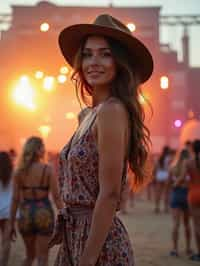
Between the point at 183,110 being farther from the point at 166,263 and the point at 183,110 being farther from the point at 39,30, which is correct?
the point at 166,263

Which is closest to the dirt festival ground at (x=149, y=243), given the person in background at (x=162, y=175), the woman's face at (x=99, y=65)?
the person in background at (x=162, y=175)

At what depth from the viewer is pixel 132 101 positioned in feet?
8.10

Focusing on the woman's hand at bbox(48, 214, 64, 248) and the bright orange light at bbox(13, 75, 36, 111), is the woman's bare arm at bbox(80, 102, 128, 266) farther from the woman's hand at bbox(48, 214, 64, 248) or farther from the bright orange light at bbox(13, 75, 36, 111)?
the bright orange light at bbox(13, 75, 36, 111)

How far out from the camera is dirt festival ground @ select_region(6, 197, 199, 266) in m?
8.07

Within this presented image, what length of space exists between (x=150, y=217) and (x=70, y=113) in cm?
2084

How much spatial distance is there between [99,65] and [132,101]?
0.63 feet

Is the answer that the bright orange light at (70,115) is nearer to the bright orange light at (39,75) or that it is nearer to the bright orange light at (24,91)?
the bright orange light at (24,91)

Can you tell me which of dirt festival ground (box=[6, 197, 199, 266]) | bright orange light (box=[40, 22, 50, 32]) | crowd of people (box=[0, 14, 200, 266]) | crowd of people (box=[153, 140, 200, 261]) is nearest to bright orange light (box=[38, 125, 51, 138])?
bright orange light (box=[40, 22, 50, 32])

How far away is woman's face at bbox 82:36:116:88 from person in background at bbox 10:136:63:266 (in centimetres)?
336

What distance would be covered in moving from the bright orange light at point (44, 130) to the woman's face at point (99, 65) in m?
31.2

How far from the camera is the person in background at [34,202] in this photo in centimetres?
575

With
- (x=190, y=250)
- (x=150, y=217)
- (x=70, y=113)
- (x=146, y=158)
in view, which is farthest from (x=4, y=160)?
(x=70, y=113)

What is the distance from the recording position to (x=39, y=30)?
19281 mm

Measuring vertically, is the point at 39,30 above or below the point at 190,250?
above
